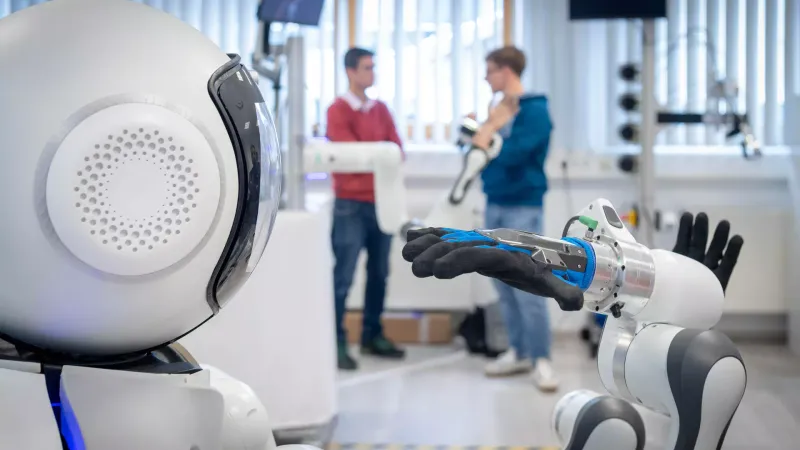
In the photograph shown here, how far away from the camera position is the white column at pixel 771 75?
4684 millimetres

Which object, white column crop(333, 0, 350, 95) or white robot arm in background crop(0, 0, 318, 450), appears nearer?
white robot arm in background crop(0, 0, 318, 450)

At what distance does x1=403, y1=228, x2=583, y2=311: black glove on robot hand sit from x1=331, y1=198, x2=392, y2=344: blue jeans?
2887 mm

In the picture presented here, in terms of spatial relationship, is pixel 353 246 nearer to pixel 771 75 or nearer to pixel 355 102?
pixel 355 102

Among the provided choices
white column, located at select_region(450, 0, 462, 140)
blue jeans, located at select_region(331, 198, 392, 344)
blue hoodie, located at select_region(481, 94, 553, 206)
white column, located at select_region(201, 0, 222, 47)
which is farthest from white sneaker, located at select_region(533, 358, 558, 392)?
white column, located at select_region(201, 0, 222, 47)

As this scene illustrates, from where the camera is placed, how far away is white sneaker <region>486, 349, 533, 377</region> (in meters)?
3.77

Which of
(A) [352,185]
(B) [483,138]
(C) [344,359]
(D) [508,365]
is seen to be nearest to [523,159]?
(B) [483,138]

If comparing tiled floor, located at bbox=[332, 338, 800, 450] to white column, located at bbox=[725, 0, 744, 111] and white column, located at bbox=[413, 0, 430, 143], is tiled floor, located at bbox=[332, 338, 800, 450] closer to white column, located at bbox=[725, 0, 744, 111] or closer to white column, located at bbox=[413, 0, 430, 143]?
white column, located at bbox=[413, 0, 430, 143]

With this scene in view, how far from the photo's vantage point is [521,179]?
11.5ft

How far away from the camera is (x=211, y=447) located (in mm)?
1038

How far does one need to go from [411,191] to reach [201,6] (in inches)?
65.0

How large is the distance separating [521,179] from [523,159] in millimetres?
88

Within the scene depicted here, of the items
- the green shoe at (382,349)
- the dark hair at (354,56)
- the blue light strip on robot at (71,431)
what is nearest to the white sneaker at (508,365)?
the green shoe at (382,349)

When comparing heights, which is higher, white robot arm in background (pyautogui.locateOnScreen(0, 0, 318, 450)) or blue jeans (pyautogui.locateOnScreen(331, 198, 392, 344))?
white robot arm in background (pyautogui.locateOnScreen(0, 0, 318, 450))

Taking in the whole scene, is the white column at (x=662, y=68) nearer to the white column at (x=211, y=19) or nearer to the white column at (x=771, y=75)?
the white column at (x=771, y=75)
